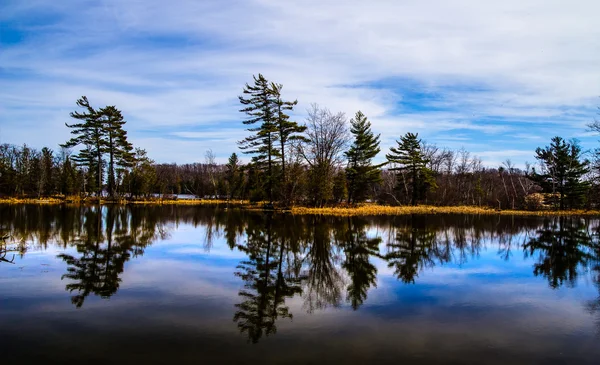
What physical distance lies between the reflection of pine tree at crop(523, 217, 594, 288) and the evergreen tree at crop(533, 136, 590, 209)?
2468cm

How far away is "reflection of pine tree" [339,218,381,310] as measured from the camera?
9180 millimetres

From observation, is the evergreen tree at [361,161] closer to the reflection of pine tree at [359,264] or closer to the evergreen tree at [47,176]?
the reflection of pine tree at [359,264]

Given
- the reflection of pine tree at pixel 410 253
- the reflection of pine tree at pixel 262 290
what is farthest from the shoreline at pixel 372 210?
the reflection of pine tree at pixel 262 290

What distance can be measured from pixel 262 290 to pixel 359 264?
430 cm

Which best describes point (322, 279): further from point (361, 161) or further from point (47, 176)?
point (47, 176)

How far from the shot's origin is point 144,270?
1125 centimetres

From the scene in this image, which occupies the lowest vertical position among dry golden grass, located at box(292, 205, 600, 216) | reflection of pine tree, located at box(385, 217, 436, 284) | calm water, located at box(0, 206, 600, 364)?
calm water, located at box(0, 206, 600, 364)

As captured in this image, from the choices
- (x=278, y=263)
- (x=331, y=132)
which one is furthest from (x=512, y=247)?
(x=331, y=132)

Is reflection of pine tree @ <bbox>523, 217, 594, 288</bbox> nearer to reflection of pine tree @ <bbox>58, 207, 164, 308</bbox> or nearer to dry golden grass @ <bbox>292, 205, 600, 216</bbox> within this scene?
reflection of pine tree @ <bbox>58, 207, 164, 308</bbox>

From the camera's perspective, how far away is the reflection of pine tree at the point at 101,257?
360 inches

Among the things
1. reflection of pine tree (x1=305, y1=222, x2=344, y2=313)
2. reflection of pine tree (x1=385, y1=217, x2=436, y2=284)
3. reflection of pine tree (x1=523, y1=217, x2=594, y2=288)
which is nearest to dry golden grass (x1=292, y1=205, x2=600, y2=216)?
reflection of pine tree (x1=385, y1=217, x2=436, y2=284)

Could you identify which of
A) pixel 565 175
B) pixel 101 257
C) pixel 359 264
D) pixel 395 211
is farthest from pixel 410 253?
pixel 565 175

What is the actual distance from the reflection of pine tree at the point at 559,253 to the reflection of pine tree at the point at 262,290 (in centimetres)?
733

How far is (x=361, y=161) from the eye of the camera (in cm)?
4356
